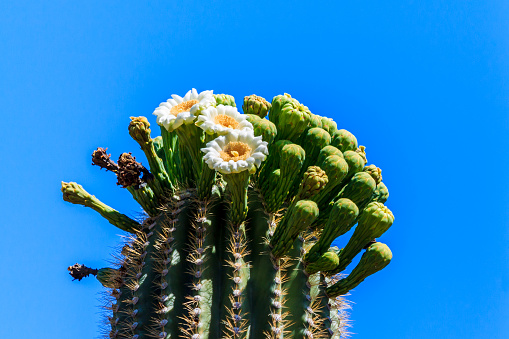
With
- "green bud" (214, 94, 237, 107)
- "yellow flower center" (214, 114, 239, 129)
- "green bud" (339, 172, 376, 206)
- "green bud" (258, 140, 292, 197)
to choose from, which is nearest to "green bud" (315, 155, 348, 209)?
"green bud" (339, 172, 376, 206)

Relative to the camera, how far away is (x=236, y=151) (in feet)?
16.3

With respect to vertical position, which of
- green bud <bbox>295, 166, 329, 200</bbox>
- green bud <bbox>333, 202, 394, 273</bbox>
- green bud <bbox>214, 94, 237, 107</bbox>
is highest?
green bud <bbox>214, 94, 237, 107</bbox>

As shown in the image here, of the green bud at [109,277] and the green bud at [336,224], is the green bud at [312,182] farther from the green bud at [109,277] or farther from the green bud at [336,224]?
the green bud at [109,277]

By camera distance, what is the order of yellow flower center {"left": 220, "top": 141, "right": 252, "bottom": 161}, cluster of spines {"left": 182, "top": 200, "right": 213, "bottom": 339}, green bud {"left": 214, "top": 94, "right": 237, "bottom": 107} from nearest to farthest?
cluster of spines {"left": 182, "top": 200, "right": 213, "bottom": 339}, yellow flower center {"left": 220, "top": 141, "right": 252, "bottom": 161}, green bud {"left": 214, "top": 94, "right": 237, "bottom": 107}

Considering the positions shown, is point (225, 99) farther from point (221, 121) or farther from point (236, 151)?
point (236, 151)

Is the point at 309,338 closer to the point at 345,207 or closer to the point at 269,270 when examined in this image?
the point at 269,270

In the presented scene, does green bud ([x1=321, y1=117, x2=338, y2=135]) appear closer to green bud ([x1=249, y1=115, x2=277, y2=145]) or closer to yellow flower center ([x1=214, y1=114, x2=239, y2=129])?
green bud ([x1=249, y1=115, x2=277, y2=145])

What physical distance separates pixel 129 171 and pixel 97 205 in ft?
2.49

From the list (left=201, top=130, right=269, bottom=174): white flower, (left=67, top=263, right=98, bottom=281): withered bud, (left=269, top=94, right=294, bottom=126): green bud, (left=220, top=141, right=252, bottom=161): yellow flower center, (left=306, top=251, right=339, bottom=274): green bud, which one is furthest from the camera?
(left=67, top=263, right=98, bottom=281): withered bud

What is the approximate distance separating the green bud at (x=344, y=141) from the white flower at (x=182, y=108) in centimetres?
135

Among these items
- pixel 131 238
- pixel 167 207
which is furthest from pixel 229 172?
pixel 131 238

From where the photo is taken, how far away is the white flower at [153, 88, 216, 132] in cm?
515

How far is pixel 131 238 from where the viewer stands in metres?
5.63

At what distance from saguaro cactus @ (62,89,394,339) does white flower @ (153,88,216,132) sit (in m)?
0.01
